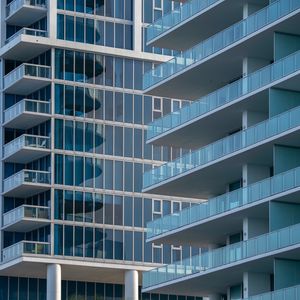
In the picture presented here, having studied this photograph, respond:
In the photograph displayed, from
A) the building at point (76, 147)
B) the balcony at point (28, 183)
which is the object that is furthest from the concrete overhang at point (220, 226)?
the balcony at point (28, 183)

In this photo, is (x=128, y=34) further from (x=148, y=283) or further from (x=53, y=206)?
(x=148, y=283)

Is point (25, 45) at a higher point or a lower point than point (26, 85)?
higher

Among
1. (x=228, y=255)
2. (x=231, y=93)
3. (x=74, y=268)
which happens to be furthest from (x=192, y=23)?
(x=74, y=268)

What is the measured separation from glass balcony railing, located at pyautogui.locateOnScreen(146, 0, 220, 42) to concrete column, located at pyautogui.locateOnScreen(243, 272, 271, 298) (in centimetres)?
1295

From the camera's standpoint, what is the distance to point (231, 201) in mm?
76438

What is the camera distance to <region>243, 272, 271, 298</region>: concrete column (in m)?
76.4

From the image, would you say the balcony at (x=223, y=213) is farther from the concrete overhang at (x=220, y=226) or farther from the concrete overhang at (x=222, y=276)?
the concrete overhang at (x=222, y=276)

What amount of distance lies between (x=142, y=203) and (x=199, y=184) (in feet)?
69.7

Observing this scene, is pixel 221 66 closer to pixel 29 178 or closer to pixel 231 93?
pixel 231 93

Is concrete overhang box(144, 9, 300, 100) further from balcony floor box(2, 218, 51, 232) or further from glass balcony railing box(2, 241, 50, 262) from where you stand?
glass balcony railing box(2, 241, 50, 262)

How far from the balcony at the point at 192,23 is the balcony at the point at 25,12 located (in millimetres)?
19232

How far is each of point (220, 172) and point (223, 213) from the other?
336cm

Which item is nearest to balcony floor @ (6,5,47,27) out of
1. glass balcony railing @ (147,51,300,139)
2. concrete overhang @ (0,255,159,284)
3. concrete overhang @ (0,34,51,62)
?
concrete overhang @ (0,34,51,62)

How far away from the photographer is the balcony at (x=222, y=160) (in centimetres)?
7281
